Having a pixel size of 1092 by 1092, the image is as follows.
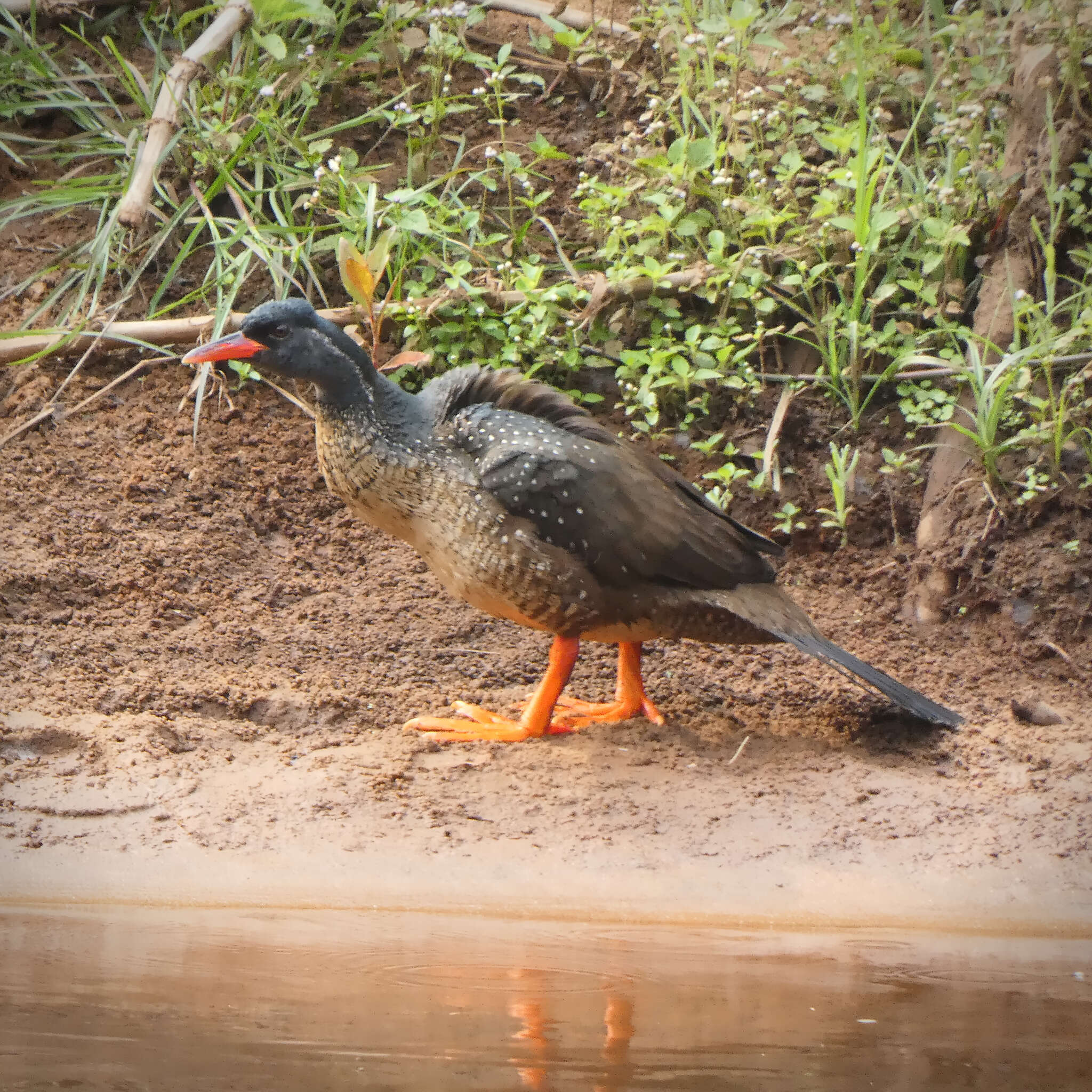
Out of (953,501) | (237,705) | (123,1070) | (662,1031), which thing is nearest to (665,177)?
(953,501)

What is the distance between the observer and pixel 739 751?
3.94 meters

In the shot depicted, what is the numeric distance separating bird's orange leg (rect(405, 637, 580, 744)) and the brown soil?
0.25ft

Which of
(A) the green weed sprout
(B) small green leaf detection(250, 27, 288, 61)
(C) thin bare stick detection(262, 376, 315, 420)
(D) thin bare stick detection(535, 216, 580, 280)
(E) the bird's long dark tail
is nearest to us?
(E) the bird's long dark tail

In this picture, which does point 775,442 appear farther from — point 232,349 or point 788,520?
point 232,349

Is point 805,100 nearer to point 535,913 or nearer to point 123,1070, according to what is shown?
point 535,913

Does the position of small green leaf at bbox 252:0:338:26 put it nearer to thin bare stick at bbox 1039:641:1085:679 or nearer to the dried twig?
the dried twig

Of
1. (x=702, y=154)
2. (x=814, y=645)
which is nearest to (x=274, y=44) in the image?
(x=702, y=154)

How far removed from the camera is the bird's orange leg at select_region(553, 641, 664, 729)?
4.22 meters

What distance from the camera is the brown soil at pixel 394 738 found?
3.28m

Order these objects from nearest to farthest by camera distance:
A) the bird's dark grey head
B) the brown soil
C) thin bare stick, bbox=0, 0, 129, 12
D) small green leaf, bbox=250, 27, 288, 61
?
the brown soil, the bird's dark grey head, small green leaf, bbox=250, 27, 288, 61, thin bare stick, bbox=0, 0, 129, 12

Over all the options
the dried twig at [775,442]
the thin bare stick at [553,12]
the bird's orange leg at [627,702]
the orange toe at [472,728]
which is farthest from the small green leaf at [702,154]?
the orange toe at [472,728]

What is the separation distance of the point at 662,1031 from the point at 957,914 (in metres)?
0.97

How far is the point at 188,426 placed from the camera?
538 cm

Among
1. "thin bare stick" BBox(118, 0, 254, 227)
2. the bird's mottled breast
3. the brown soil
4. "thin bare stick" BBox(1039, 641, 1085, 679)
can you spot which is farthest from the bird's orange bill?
"thin bare stick" BBox(1039, 641, 1085, 679)
